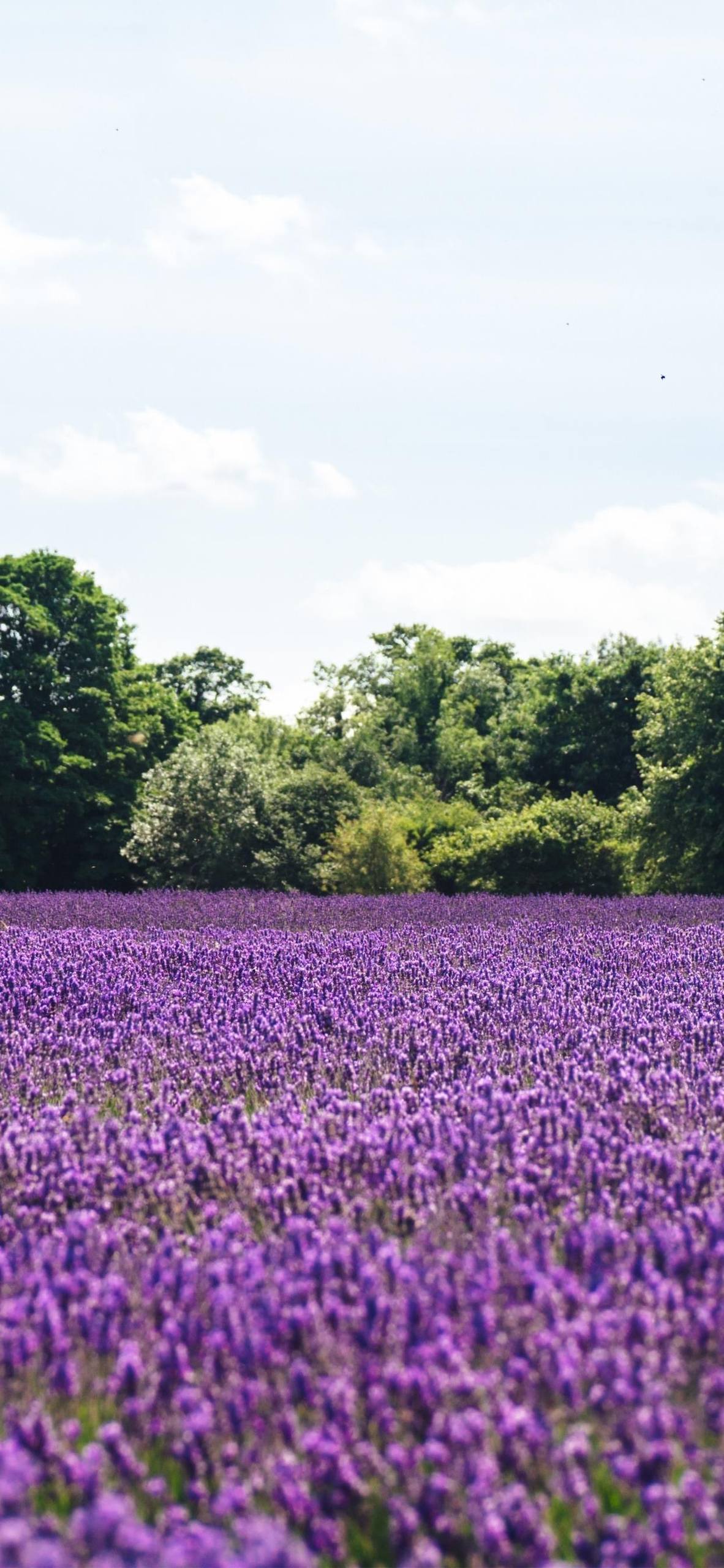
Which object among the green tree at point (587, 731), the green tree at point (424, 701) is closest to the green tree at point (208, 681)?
the green tree at point (424, 701)

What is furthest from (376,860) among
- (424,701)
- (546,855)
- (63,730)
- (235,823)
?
(424,701)

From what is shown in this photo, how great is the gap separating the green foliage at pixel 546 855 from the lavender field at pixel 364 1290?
17100 mm

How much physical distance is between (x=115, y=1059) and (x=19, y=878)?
93.3 ft

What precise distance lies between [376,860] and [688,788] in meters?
6.22

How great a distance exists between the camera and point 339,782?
3064 centimetres

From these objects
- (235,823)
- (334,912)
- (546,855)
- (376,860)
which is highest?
(235,823)

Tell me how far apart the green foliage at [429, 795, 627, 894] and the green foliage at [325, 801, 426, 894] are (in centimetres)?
68

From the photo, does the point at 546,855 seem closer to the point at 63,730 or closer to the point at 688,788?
the point at 688,788

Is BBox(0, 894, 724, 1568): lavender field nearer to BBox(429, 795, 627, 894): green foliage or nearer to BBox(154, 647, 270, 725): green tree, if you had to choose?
BBox(429, 795, 627, 894): green foliage

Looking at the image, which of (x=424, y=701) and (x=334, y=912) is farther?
(x=424, y=701)

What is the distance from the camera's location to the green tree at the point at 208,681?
60594 millimetres

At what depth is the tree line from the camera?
26.2 metres

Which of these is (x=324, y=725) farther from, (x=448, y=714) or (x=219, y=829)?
(x=219, y=829)

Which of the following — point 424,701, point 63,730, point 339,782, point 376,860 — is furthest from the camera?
point 424,701
